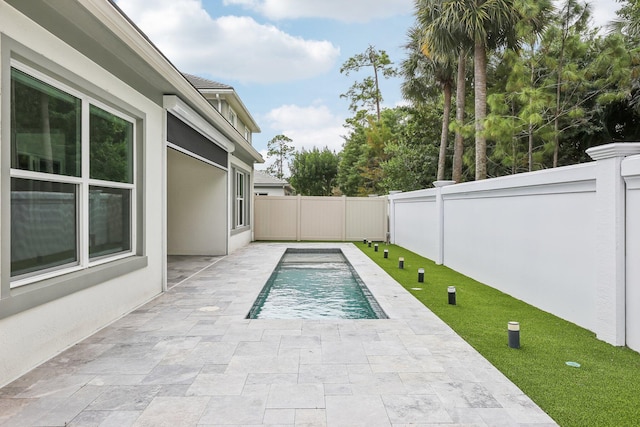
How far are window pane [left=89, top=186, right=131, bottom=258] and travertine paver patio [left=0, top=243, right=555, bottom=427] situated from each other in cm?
96

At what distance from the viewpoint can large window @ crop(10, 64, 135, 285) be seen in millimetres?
3689

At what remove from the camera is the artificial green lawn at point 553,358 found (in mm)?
3033

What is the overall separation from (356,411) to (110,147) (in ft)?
14.4

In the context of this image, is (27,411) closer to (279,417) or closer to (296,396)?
(279,417)

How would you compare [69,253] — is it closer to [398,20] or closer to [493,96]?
[493,96]

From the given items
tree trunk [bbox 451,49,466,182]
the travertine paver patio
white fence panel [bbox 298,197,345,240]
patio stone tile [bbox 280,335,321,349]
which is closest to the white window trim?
white fence panel [bbox 298,197,345,240]

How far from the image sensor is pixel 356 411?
2980 millimetres

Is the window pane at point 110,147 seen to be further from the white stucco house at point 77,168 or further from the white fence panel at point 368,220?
the white fence panel at point 368,220

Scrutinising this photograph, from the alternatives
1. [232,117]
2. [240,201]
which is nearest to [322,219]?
[240,201]

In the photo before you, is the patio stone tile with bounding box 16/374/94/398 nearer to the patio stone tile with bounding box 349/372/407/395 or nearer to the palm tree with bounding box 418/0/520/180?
the patio stone tile with bounding box 349/372/407/395

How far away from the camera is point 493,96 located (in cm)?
1166

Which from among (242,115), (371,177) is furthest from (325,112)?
(242,115)

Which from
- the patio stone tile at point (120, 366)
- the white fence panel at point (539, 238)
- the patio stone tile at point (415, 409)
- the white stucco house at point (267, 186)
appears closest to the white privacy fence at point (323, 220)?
the white fence panel at point (539, 238)

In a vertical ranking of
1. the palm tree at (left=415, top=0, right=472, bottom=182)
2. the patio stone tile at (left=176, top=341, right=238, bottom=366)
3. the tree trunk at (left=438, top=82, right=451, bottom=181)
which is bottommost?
the patio stone tile at (left=176, top=341, right=238, bottom=366)
